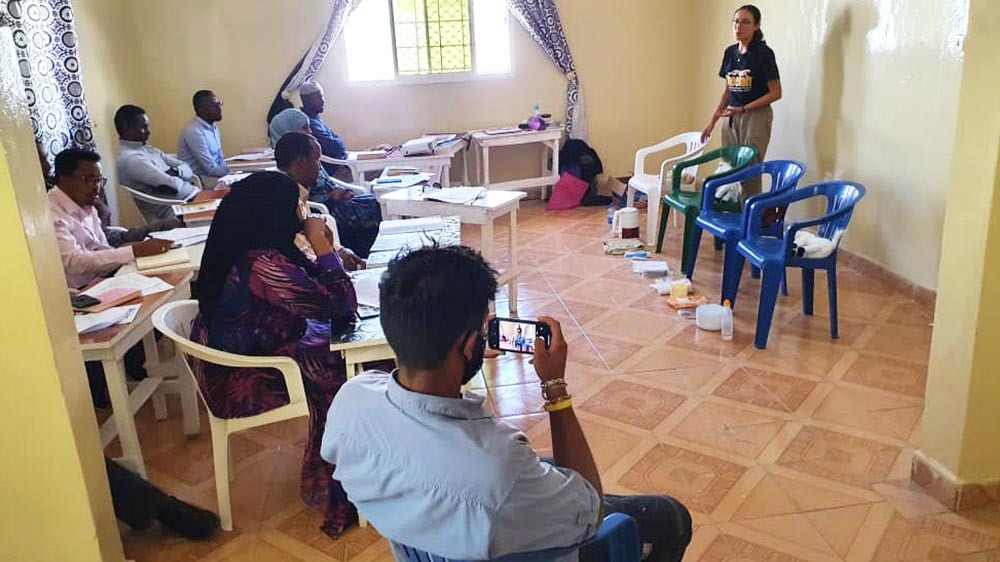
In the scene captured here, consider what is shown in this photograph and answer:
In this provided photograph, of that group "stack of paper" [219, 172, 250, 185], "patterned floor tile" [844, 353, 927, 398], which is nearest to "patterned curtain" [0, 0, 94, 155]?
"stack of paper" [219, 172, 250, 185]

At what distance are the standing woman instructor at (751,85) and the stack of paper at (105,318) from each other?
3420mm

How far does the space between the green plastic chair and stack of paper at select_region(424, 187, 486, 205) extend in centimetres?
129

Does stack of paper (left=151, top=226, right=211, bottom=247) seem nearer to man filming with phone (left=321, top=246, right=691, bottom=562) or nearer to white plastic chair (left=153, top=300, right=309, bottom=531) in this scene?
white plastic chair (left=153, top=300, right=309, bottom=531)

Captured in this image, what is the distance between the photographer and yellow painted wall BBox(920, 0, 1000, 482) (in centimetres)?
188

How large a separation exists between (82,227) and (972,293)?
3071mm

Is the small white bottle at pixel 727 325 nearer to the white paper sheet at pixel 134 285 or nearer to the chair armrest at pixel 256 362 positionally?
the chair armrest at pixel 256 362

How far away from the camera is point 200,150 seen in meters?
4.89

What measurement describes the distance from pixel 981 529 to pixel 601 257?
297 cm

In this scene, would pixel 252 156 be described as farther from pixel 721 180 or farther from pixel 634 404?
pixel 634 404

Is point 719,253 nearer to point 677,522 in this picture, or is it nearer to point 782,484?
point 782,484

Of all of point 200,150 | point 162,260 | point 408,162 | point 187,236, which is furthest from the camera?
point 408,162

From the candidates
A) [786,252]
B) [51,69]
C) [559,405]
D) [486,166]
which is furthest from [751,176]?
[51,69]

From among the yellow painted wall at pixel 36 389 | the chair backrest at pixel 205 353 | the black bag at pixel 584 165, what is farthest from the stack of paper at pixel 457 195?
the black bag at pixel 584 165

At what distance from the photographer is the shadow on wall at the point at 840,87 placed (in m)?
4.25
